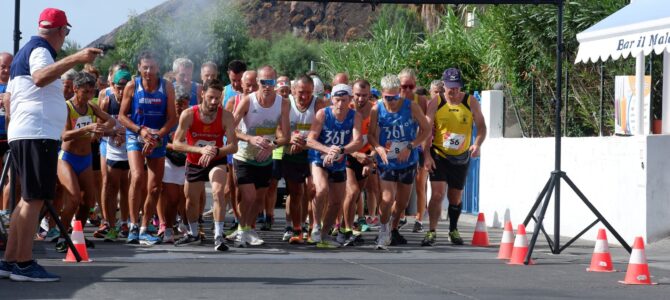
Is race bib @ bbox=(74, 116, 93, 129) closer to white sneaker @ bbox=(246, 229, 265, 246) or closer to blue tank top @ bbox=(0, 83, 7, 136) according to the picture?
blue tank top @ bbox=(0, 83, 7, 136)

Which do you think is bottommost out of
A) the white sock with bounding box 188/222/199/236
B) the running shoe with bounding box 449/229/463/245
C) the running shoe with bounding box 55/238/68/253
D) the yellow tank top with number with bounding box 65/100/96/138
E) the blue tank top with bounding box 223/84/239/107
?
the running shoe with bounding box 449/229/463/245

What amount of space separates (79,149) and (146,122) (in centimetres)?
90

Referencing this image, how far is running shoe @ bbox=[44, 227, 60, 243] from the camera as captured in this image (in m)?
13.7

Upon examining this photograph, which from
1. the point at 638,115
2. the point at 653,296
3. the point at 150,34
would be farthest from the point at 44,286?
the point at 150,34

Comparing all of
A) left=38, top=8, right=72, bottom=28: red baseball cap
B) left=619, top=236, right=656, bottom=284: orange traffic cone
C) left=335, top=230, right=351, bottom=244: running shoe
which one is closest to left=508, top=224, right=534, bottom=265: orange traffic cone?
left=619, top=236, right=656, bottom=284: orange traffic cone

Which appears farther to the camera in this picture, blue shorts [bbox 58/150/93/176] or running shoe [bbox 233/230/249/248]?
running shoe [bbox 233/230/249/248]

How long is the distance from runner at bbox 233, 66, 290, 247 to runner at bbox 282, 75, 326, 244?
0.32 metres

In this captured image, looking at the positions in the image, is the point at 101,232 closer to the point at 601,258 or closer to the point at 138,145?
the point at 138,145

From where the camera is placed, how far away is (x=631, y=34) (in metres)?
13.3

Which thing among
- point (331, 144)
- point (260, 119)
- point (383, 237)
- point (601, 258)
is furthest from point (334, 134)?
point (601, 258)

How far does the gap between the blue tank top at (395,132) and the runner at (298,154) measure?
34.3 inches

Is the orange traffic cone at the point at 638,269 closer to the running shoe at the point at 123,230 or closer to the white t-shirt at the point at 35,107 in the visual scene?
the white t-shirt at the point at 35,107

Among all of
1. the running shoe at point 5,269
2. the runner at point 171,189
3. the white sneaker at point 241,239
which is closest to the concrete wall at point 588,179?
the white sneaker at point 241,239

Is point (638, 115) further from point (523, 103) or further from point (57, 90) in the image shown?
point (57, 90)
